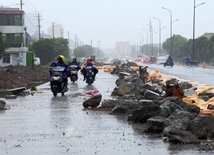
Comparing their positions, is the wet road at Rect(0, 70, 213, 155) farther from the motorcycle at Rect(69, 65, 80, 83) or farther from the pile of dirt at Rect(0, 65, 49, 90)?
the motorcycle at Rect(69, 65, 80, 83)

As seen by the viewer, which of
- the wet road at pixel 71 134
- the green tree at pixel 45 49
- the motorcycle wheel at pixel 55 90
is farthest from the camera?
→ the green tree at pixel 45 49

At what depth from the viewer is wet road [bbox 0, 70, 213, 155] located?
29.6ft

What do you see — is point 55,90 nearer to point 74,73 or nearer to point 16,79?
point 74,73

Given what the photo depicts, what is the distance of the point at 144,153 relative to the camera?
28.6 feet

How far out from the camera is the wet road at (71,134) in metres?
9.03

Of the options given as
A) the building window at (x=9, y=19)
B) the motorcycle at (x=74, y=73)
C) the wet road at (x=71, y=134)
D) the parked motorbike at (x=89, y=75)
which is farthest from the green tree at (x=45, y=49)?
the wet road at (x=71, y=134)

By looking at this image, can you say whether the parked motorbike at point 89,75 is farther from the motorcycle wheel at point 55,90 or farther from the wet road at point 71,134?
the wet road at point 71,134

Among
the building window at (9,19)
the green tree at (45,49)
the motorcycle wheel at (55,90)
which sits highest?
the building window at (9,19)

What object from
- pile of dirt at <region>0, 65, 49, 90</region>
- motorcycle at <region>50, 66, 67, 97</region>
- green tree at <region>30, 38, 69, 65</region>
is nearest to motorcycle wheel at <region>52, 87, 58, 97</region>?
motorcycle at <region>50, 66, 67, 97</region>

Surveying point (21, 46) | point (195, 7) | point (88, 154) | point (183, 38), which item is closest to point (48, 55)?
point (21, 46)

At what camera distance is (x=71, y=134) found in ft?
35.2

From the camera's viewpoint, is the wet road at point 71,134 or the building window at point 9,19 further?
the building window at point 9,19

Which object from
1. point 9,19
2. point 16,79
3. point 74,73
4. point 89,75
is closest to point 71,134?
point 89,75

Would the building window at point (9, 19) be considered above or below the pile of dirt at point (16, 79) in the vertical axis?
above
